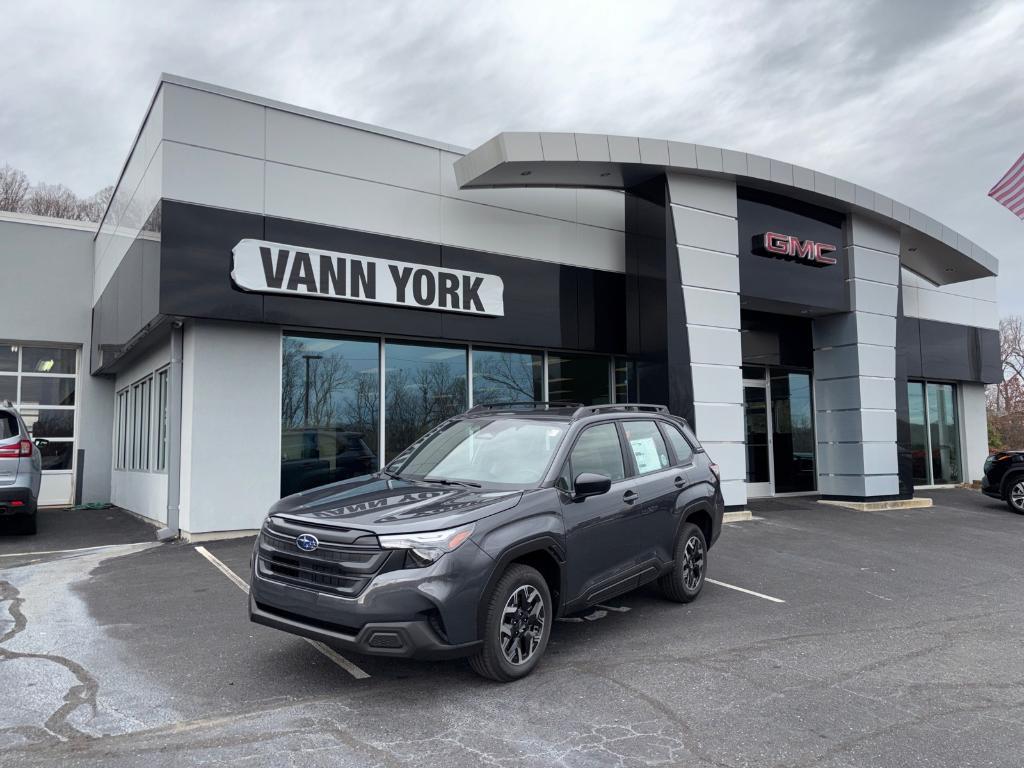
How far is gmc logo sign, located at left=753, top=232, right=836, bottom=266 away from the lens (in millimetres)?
13602

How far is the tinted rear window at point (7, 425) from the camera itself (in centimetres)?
980

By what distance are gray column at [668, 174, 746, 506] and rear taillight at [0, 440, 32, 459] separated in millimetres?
9962

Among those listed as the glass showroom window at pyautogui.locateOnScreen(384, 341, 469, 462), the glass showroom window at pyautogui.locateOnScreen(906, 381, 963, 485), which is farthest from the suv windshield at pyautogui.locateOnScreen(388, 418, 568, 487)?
the glass showroom window at pyautogui.locateOnScreen(906, 381, 963, 485)

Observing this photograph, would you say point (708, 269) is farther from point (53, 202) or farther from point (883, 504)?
point (53, 202)

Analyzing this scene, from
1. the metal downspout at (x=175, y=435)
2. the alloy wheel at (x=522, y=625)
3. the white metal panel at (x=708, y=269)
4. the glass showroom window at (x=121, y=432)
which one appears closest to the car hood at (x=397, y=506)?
the alloy wheel at (x=522, y=625)

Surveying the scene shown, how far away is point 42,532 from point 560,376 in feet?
28.9

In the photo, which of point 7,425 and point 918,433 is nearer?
point 7,425

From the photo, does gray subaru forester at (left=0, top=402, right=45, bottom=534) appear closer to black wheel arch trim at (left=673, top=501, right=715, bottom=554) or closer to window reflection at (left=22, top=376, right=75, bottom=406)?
window reflection at (left=22, top=376, right=75, bottom=406)

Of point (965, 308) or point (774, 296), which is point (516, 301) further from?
point (965, 308)

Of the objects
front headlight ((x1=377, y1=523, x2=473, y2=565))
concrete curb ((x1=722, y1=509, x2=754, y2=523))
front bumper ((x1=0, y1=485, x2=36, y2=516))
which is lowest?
concrete curb ((x1=722, y1=509, x2=754, y2=523))

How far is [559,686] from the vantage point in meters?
4.54

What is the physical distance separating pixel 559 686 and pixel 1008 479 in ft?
46.3

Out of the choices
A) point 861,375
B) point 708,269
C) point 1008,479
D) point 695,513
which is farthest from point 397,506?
point 1008,479

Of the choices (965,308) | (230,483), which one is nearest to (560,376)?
(230,483)
